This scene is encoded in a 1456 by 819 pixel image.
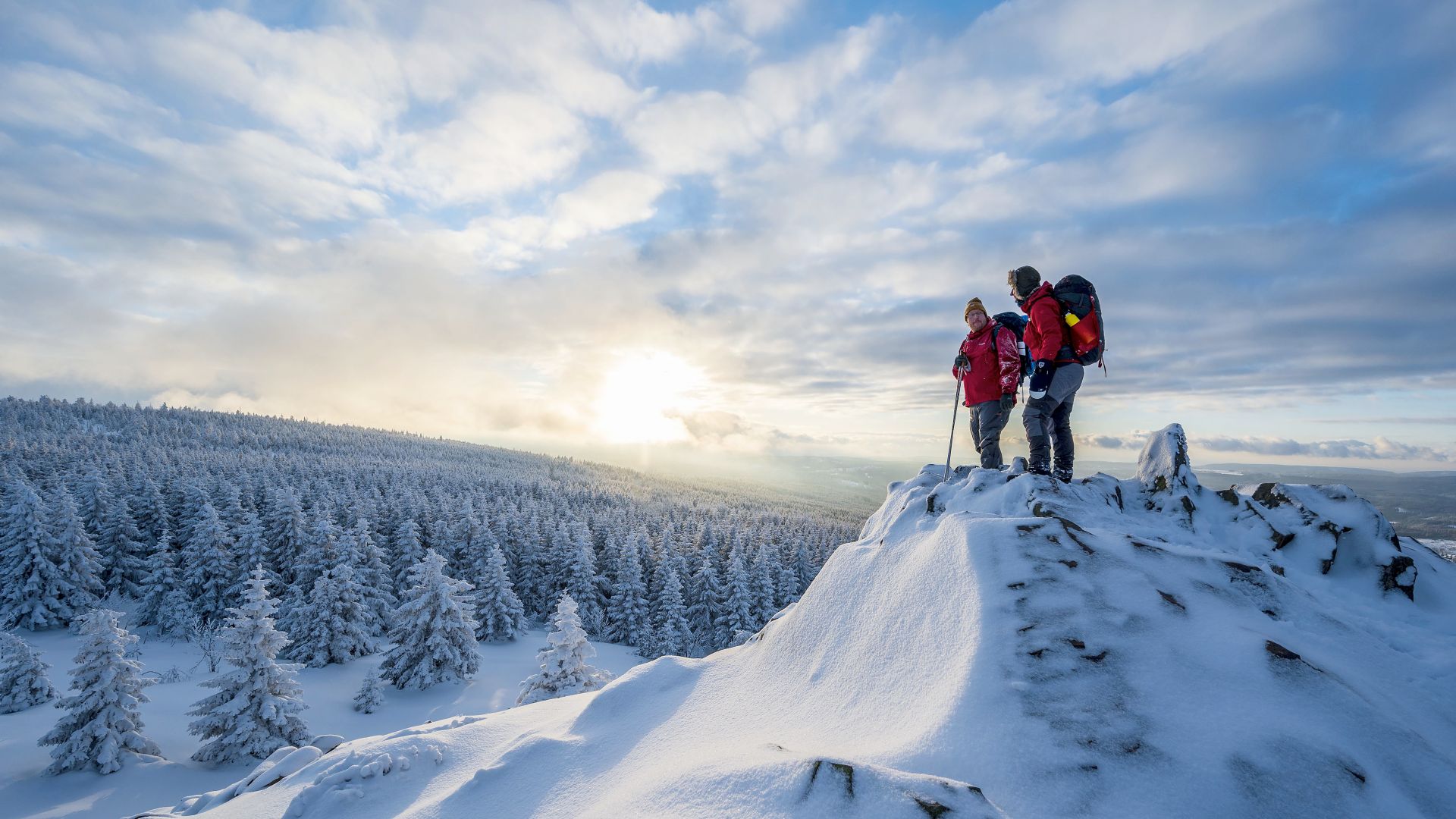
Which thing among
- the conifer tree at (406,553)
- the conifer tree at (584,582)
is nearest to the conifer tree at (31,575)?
the conifer tree at (406,553)

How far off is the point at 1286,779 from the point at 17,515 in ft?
198

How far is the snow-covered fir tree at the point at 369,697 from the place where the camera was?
2528 centimetres

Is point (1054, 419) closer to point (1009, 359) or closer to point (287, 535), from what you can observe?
point (1009, 359)

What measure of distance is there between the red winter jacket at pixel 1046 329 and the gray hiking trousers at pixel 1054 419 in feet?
0.87

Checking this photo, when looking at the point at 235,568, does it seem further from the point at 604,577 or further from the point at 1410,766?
the point at 1410,766

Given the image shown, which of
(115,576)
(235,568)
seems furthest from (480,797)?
(115,576)

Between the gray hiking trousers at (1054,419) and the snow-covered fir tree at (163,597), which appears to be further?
the snow-covered fir tree at (163,597)

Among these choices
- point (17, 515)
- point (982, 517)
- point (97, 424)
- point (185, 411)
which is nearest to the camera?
point (982, 517)

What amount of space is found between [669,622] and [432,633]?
15.9 meters

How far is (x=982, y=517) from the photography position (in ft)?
16.8

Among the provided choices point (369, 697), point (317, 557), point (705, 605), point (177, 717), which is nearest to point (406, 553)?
point (317, 557)

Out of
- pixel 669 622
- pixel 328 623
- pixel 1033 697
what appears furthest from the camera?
pixel 669 622

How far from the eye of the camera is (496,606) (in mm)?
36906

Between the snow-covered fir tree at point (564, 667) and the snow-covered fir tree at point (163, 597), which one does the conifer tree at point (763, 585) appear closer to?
the snow-covered fir tree at point (564, 667)
